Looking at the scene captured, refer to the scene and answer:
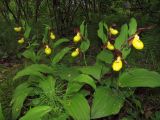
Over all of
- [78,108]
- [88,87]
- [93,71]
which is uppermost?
[93,71]

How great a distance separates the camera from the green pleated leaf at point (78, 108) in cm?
220

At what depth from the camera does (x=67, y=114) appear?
2352 millimetres

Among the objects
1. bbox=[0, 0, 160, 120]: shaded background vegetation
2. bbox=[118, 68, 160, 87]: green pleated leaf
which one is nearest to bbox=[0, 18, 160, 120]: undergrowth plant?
bbox=[118, 68, 160, 87]: green pleated leaf

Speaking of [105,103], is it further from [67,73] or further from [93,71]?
[67,73]

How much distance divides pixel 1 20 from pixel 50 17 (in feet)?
2.96

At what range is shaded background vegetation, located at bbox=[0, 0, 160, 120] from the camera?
2547mm

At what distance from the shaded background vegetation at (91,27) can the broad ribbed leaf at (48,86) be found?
0.37 m

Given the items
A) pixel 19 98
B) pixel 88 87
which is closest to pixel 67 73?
pixel 88 87

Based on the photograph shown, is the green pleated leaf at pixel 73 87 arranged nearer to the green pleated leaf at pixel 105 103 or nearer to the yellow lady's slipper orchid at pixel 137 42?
the green pleated leaf at pixel 105 103

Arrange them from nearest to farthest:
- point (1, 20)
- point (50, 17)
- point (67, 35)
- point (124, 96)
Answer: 1. point (124, 96)
2. point (67, 35)
3. point (50, 17)
4. point (1, 20)

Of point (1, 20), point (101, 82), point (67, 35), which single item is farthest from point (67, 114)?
point (1, 20)

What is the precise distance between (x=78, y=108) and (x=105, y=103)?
20 cm

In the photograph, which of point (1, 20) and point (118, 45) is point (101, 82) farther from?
point (1, 20)

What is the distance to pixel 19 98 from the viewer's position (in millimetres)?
2510
